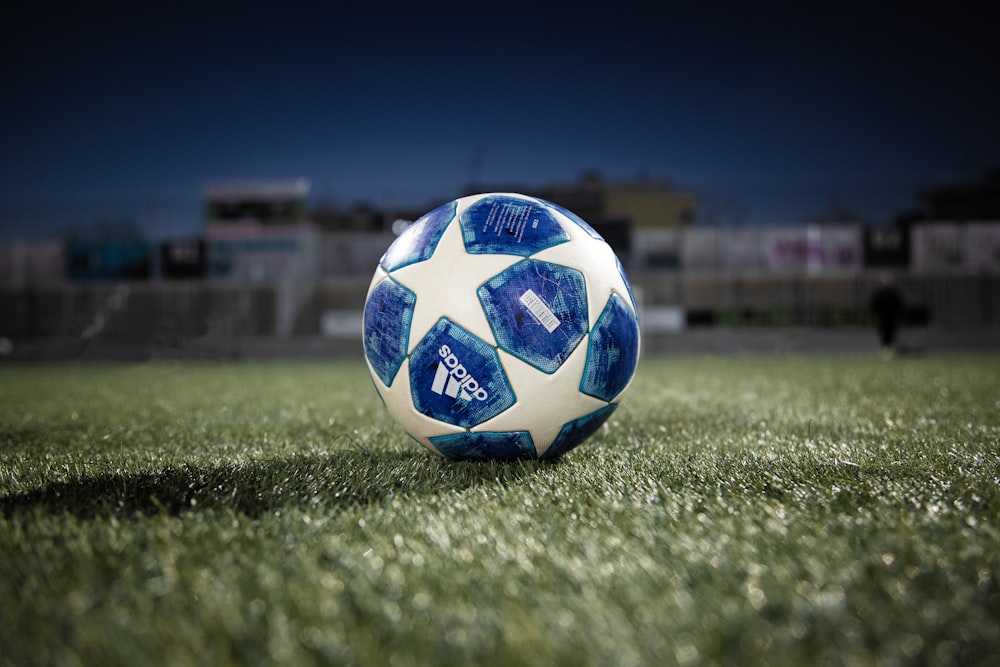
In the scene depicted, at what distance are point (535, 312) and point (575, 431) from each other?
0.52m

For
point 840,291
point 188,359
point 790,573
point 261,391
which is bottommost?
point 188,359

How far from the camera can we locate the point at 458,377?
2357 millimetres

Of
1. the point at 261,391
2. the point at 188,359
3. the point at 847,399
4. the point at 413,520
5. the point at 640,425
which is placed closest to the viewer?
the point at 413,520

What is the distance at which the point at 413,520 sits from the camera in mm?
1807

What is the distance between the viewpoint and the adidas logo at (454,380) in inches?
92.7

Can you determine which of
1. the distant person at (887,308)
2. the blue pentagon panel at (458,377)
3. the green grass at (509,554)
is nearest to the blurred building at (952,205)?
the distant person at (887,308)

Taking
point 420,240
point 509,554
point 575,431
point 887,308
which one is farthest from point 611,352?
point 887,308

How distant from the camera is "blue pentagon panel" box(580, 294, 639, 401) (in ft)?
8.02

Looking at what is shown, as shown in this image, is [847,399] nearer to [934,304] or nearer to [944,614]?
[944,614]

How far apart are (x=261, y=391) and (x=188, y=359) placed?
41.9 ft

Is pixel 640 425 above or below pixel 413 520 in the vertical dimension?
below

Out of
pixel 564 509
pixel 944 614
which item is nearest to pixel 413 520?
pixel 564 509

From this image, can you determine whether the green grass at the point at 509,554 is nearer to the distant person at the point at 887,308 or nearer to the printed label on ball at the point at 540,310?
the printed label on ball at the point at 540,310

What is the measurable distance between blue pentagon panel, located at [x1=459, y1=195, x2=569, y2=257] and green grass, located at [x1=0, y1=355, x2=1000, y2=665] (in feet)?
2.67
